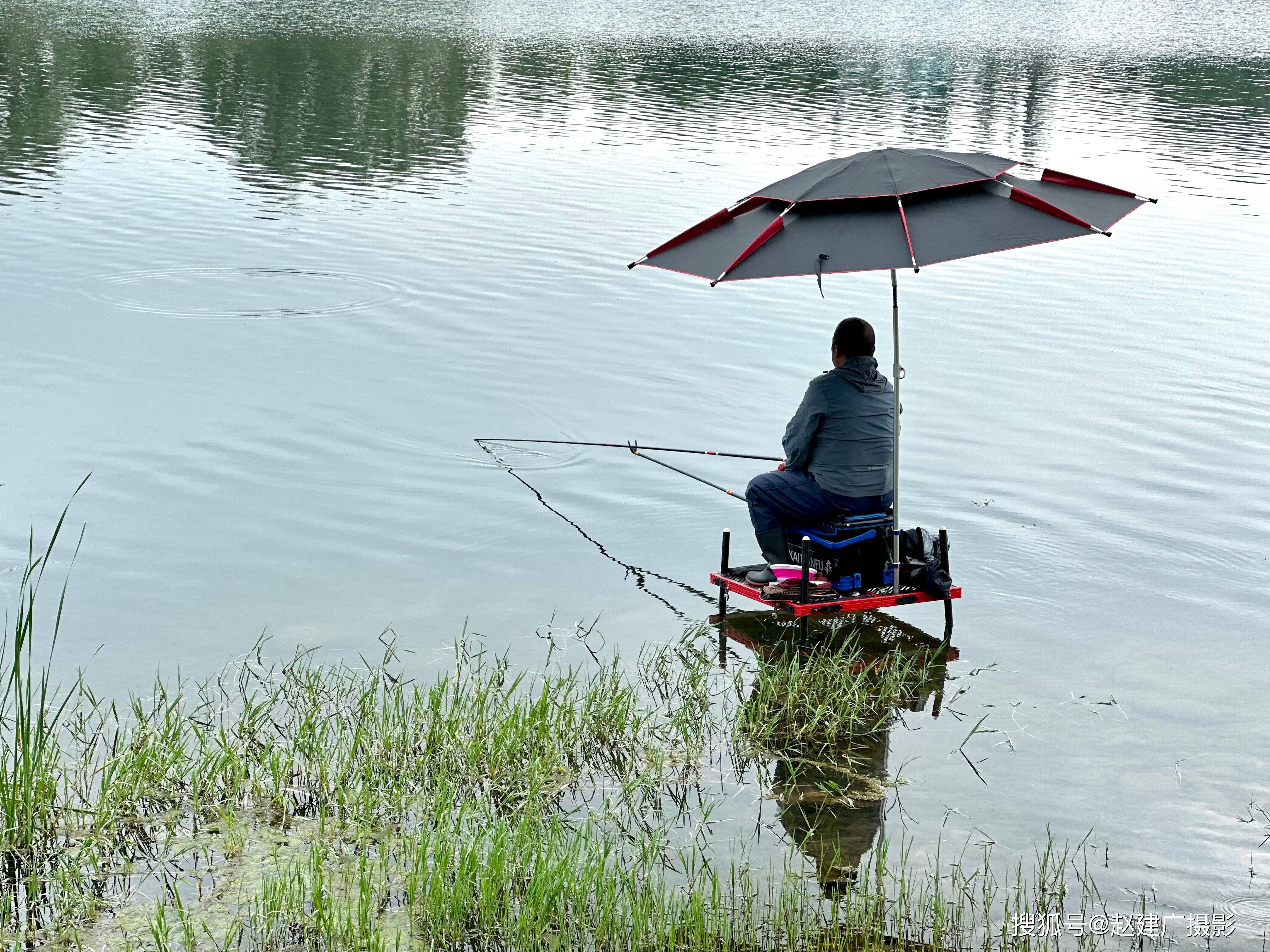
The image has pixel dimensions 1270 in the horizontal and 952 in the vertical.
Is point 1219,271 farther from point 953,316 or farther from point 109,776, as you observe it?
point 109,776

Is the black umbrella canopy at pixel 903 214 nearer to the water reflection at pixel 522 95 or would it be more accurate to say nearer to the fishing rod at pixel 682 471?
the fishing rod at pixel 682 471

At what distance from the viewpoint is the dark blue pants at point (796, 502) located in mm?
7113

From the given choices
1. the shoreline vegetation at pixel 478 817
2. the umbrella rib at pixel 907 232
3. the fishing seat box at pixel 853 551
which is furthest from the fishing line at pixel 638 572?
the umbrella rib at pixel 907 232

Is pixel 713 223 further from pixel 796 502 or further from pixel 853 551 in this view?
pixel 853 551

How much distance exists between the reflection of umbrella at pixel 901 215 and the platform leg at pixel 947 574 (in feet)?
1.78

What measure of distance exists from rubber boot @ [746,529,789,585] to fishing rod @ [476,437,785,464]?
43 centimetres

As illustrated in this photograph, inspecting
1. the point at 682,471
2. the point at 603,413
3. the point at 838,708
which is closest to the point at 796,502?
the point at 838,708

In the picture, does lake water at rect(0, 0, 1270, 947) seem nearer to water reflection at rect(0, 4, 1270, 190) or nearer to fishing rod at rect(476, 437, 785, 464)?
fishing rod at rect(476, 437, 785, 464)

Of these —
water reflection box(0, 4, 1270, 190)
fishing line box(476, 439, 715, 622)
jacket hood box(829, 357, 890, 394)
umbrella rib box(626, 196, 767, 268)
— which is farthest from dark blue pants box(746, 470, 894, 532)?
water reflection box(0, 4, 1270, 190)

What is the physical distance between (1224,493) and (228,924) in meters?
7.73

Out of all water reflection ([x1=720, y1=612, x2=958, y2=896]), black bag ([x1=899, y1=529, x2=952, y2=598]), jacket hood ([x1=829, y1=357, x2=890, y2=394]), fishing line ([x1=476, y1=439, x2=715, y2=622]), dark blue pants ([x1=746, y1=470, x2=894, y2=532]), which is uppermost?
jacket hood ([x1=829, y1=357, x2=890, y2=394])

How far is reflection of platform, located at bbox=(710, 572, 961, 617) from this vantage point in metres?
6.77

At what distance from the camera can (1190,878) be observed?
5.01m

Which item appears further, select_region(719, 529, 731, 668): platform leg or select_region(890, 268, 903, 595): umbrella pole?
select_region(719, 529, 731, 668): platform leg
